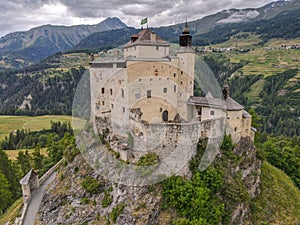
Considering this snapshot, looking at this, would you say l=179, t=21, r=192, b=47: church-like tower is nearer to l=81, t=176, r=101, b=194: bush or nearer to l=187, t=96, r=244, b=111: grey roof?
l=187, t=96, r=244, b=111: grey roof

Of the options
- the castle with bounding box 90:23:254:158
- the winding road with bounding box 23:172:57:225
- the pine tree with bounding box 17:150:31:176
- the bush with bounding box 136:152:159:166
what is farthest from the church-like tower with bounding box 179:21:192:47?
the pine tree with bounding box 17:150:31:176

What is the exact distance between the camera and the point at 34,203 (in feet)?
144

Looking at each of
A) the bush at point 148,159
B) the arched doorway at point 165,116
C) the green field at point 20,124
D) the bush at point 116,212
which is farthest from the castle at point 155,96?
the green field at point 20,124

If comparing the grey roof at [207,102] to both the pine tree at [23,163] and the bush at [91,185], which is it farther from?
the pine tree at [23,163]

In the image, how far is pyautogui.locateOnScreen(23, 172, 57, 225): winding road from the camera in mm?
40844

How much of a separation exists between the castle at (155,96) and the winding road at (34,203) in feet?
49.5

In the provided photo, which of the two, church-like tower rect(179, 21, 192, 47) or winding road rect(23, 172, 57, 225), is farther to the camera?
church-like tower rect(179, 21, 192, 47)

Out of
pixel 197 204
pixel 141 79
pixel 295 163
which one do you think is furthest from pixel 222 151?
pixel 295 163

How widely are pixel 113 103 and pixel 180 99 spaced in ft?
38.4

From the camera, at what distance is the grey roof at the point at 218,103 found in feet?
125

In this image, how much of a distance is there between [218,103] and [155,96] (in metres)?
9.88

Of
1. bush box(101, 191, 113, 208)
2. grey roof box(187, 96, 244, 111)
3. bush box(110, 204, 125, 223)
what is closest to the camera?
bush box(110, 204, 125, 223)

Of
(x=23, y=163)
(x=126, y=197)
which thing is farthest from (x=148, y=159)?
(x=23, y=163)

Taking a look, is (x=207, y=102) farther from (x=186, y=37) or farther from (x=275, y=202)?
(x=275, y=202)
